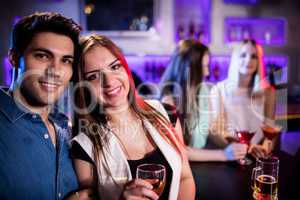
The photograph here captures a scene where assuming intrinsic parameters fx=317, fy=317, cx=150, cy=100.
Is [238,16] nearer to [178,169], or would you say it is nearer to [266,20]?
[266,20]

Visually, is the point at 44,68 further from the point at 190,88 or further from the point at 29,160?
the point at 190,88

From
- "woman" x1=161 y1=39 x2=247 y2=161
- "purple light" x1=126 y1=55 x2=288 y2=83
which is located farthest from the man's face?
"purple light" x1=126 y1=55 x2=288 y2=83

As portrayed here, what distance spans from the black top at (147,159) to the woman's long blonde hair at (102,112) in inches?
2.2

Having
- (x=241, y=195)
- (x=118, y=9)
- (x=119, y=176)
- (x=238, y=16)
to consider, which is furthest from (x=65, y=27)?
(x=238, y=16)

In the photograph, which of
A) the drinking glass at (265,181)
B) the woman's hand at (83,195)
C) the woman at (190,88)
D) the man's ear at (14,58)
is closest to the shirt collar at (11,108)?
the man's ear at (14,58)

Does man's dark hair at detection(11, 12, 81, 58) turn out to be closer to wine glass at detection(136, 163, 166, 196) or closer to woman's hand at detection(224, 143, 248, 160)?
wine glass at detection(136, 163, 166, 196)

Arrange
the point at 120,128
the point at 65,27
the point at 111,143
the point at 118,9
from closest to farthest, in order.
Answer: the point at 65,27 < the point at 111,143 < the point at 120,128 < the point at 118,9

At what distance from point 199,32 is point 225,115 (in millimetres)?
1624

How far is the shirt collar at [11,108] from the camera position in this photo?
120 centimetres

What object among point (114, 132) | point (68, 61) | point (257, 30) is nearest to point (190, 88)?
point (114, 132)

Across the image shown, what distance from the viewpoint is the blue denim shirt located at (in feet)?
3.79

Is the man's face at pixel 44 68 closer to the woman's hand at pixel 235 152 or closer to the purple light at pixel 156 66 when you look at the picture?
the woman's hand at pixel 235 152

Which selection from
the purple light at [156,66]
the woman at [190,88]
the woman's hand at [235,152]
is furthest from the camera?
the purple light at [156,66]

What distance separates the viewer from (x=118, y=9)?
11.6 ft
